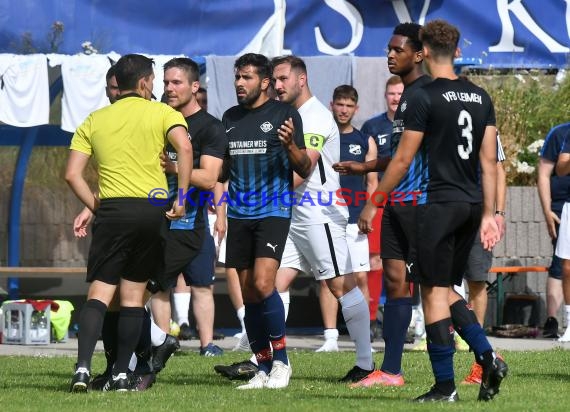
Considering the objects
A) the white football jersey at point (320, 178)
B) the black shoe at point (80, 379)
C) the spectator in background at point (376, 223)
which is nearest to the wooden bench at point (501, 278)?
the spectator in background at point (376, 223)

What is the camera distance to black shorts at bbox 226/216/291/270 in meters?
8.87

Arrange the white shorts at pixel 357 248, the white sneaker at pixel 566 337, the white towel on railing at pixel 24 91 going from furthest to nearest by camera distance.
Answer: the white towel on railing at pixel 24 91 < the white sneaker at pixel 566 337 < the white shorts at pixel 357 248

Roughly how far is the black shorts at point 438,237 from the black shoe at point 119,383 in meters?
2.09

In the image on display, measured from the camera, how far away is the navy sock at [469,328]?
25.6ft

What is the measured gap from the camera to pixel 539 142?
53.8ft

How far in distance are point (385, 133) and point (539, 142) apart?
3.69 meters

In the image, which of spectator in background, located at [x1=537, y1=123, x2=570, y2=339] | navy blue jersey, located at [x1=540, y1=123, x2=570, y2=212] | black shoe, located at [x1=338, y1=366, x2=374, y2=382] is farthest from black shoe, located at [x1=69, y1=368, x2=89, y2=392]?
navy blue jersey, located at [x1=540, y1=123, x2=570, y2=212]

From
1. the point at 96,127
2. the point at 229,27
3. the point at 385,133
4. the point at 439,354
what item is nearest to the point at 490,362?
the point at 439,354

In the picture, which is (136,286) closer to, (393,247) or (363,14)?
(393,247)

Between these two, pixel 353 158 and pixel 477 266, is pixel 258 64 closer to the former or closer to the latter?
pixel 477 266

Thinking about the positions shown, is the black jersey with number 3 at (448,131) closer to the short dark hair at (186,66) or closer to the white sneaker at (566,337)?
the short dark hair at (186,66)

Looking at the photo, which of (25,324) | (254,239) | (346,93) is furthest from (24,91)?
(254,239)

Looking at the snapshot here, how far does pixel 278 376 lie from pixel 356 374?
30.0 inches

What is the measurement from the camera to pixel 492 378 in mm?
7703
